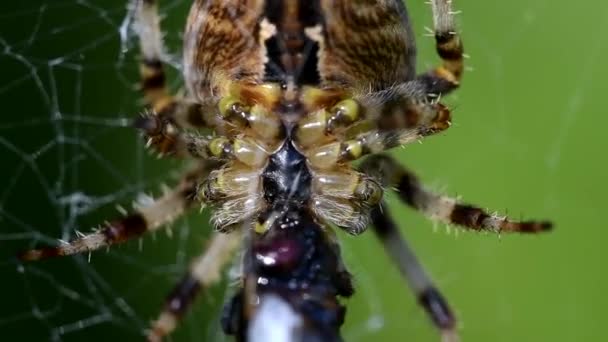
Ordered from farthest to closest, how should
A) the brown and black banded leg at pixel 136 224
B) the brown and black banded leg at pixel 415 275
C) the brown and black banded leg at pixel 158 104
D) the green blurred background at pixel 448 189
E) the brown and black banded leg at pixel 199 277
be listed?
the green blurred background at pixel 448 189
the brown and black banded leg at pixel 415 275
the brown and black banded leg at pixel 199 277
the brown and black banded leg at pixel 136 224
the brown and black banded leg at pixel 158 104

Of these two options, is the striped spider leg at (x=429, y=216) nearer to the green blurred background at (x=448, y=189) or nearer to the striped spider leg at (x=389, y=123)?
the striped spider leg at (x=389, y=123)

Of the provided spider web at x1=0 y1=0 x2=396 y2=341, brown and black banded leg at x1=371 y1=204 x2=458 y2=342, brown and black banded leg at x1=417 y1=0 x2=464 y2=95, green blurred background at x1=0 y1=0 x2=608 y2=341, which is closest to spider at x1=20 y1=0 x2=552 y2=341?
brown and black banded leg at x1=417 y1=0 x2=464 y2=95

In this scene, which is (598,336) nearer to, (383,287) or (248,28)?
(383,287)

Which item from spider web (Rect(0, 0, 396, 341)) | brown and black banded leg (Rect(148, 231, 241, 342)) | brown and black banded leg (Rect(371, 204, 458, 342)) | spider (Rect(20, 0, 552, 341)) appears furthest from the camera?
spider web (Rect(0, 0, 396, 341))

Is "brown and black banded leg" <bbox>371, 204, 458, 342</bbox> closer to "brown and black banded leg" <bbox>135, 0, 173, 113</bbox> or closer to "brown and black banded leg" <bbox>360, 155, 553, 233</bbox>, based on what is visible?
"brown and black banded leg" <bbox>360, 155, 553, 233</bbox>

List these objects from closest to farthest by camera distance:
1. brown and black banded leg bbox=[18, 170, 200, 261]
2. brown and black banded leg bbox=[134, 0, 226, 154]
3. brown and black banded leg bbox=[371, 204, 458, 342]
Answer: brown and black banded leg bbox=[134, 0, 226, 154] → brown and black banded leg bbox=[18, 170, 200, 261] → brown and black banded leg bbox=[371, 204, 458, 342]

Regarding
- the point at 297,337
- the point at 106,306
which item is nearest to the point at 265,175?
the point at 297,337

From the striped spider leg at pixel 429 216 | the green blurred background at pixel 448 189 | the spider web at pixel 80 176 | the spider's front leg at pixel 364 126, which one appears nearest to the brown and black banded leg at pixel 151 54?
the spider's front leg at pixel 364 126

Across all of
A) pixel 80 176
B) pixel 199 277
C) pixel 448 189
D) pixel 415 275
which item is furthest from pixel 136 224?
pixel 448 189
